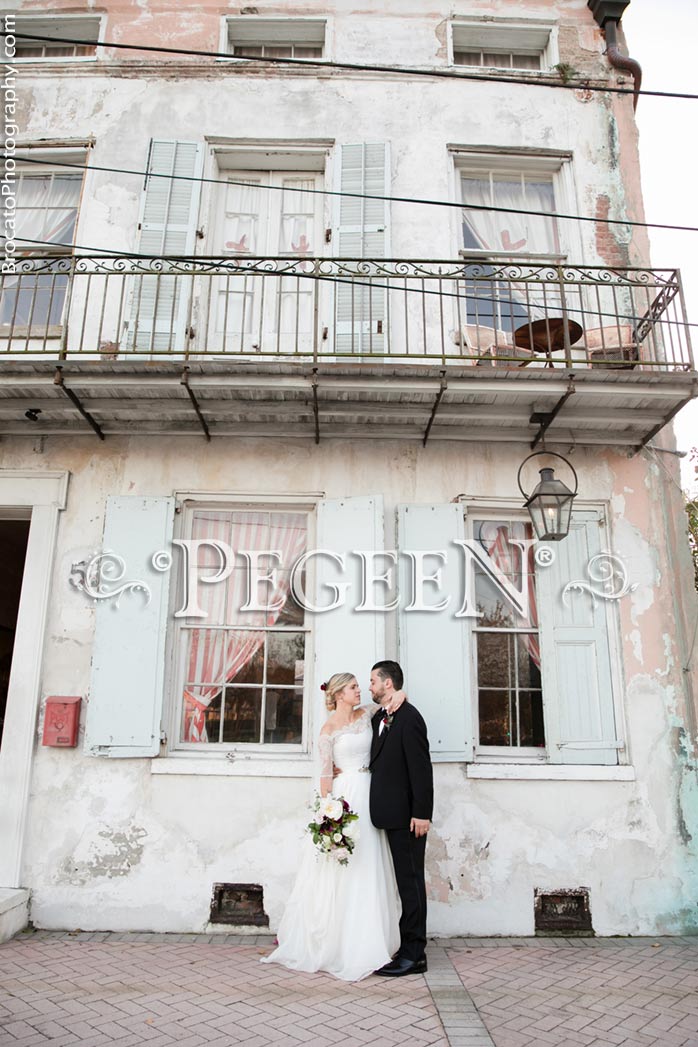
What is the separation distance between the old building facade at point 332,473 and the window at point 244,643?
1.0 inches

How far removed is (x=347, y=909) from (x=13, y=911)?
2.51m

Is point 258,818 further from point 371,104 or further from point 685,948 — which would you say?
point 371,104

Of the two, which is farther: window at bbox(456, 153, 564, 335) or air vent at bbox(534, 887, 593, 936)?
window at bbox(456, 153, 564, 335)

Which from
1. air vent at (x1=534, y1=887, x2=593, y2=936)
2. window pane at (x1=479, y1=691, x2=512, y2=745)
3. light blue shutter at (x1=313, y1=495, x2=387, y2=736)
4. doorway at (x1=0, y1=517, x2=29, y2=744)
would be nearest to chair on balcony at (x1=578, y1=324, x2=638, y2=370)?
light blue shutter at (x1=313, y1=495, x2=387, y2=736)

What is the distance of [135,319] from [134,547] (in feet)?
7.17

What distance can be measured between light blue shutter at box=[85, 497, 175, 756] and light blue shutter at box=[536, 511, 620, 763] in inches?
127

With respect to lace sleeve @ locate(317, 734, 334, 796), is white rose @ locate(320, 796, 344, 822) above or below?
below

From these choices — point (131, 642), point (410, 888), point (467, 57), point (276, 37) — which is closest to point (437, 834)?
point (410, 888)

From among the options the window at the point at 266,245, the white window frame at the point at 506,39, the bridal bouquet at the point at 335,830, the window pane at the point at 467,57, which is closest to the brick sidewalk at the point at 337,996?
the bridal bouquet at the point at 335,830

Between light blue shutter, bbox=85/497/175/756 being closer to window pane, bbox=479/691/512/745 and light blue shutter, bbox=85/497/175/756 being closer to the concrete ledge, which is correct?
the concrete ledge

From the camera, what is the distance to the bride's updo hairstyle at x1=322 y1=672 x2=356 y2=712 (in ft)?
16.2

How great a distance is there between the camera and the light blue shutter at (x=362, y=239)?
6.20 metres

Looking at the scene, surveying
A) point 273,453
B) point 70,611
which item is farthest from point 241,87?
point 70,611

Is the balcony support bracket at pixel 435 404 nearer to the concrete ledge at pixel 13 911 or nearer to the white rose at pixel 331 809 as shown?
the white rose at pixel 331 809
